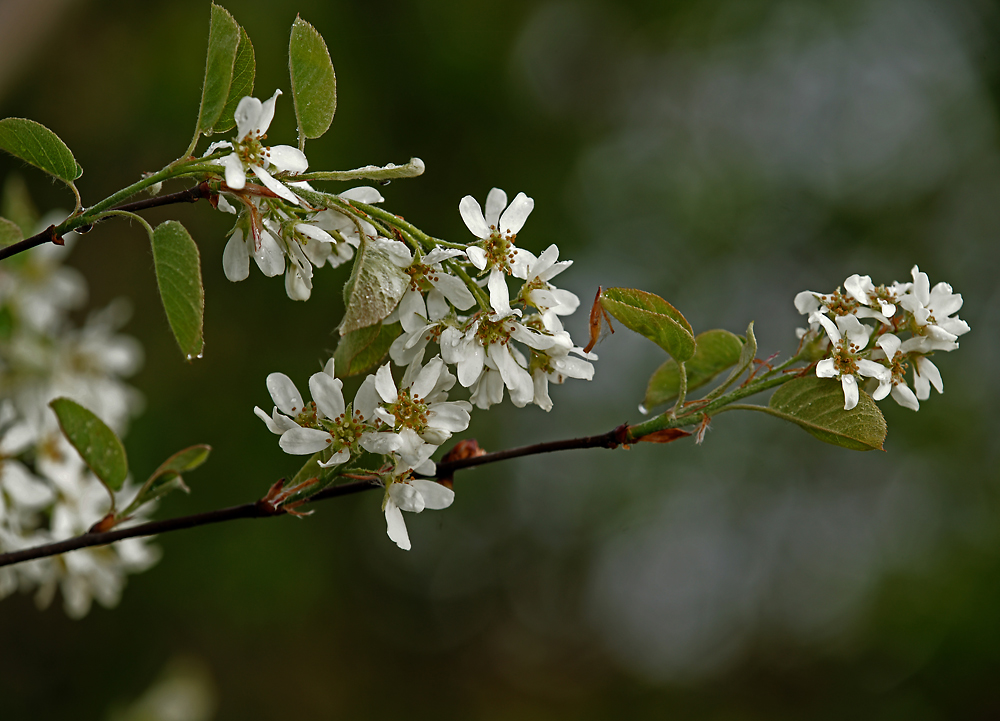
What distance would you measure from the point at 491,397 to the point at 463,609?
3953 mm

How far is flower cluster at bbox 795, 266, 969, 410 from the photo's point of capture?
509 millimetres

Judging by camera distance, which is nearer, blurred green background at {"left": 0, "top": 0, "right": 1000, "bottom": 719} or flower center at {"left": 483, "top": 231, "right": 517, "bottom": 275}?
flower center at {"left": 483, "top": 231, "right": 517, "bottom": 275}

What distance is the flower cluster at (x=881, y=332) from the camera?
0.51 metres

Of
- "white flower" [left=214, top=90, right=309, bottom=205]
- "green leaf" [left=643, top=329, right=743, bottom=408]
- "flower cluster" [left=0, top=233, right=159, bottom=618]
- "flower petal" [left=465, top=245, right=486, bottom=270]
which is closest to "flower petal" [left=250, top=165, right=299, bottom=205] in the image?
"white flower" [left=214, top=90, right=309, bottom=205]

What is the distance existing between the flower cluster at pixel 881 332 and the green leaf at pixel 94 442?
1.72 feet

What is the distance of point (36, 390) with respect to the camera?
1.10m

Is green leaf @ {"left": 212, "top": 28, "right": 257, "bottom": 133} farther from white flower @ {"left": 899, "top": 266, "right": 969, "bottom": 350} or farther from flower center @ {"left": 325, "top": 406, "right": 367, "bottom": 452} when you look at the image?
white flower @ {"left": 899, "top": 266, "right": 969, "bottom": 350}

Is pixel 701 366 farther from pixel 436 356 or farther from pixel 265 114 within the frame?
pixel 265 114

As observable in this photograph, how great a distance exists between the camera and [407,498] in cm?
53

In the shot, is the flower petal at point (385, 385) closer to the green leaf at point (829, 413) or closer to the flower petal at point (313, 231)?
the flower petal at point (313, 231)

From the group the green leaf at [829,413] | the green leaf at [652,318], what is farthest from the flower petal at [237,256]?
the green leaf at [829,413]

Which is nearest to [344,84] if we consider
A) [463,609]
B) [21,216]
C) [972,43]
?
[21,216]

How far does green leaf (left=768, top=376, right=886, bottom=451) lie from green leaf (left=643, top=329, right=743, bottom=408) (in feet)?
0.23

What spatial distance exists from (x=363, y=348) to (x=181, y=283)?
12 centimetres
